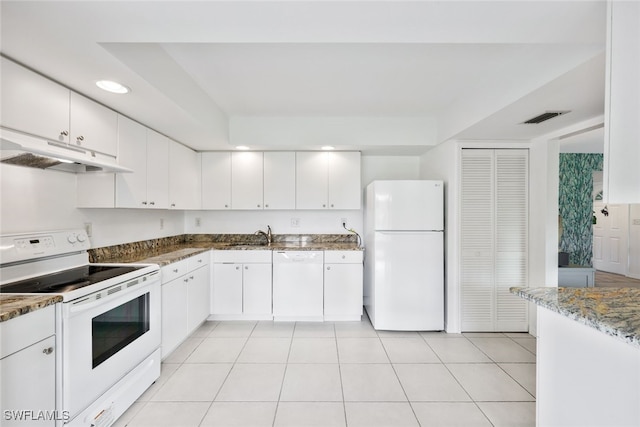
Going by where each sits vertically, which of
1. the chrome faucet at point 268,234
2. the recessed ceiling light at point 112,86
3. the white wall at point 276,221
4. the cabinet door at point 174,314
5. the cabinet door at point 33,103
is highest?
the recessed ceiling light at point 112,86

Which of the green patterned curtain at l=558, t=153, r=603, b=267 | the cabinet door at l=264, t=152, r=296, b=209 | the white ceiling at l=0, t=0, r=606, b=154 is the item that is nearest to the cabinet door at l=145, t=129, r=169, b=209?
the white ceiling at l=0, t=0, r=606, b=154

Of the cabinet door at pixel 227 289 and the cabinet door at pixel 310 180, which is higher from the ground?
the cabinet door at pixel 310 180

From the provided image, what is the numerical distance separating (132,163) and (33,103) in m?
0.82

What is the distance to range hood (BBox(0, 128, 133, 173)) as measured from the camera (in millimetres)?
1368

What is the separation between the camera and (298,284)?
327 centimetres

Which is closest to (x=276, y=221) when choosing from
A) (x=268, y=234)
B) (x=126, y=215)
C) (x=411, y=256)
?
(x=268, y=234)

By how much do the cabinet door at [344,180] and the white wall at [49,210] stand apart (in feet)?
7.31

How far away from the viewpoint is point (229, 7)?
43.8 inches

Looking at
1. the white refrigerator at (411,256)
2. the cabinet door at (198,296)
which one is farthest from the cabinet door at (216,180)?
the white refrigerator at (411,256)

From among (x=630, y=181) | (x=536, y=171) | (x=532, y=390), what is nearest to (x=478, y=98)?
(x=536, y=171)

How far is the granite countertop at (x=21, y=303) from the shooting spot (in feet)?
3.71

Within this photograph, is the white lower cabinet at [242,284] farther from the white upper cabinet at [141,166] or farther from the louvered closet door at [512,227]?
the louvered closet door at [512,227]

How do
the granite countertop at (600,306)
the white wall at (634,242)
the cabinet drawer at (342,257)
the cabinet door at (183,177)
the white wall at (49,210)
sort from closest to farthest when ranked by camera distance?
the granite countertop at (600,306)
the white wall at (49,210)
the cabinet door at (183,177)
the cabinet drawer at (342,257)
the white wall at (634,242)

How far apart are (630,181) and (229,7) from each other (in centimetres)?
168
